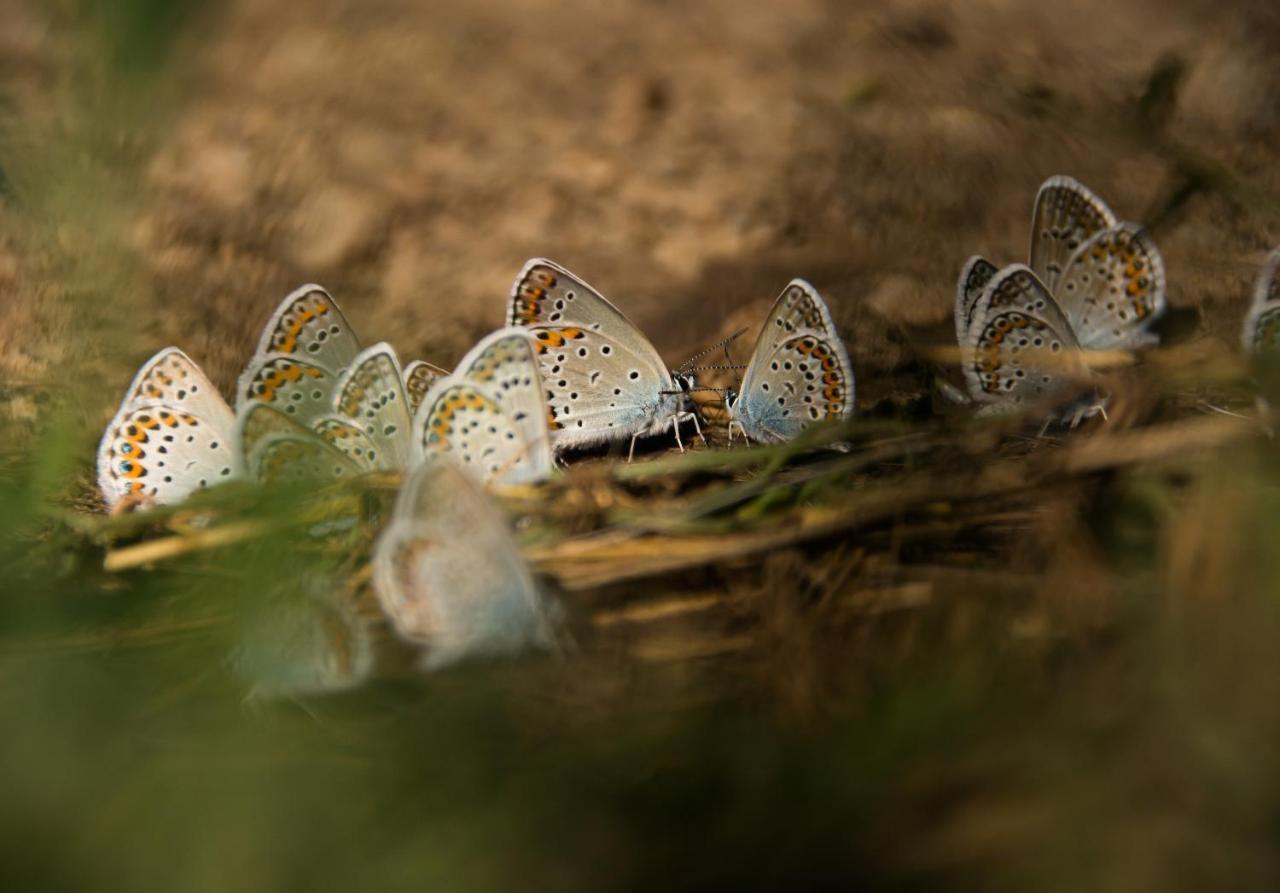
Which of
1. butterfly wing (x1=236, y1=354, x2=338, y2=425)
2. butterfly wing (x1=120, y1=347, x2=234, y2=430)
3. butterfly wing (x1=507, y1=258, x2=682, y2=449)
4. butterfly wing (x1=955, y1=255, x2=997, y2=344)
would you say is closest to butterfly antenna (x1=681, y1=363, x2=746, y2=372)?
butterfly wing (x1=507, y1=258, x2=682, y2=449)

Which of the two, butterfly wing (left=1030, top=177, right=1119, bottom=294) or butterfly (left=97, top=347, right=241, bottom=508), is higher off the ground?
butterfly wing (left=1030, top=177, right=1119, bottom=294)

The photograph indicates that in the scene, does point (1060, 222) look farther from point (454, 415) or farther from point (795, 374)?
point (454, 415)

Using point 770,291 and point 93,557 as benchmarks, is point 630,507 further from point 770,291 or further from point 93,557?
point 770,291

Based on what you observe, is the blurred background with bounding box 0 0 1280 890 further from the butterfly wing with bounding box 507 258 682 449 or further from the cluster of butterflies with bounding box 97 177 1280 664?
the butterfly wing with bounding box 507 258 682 449

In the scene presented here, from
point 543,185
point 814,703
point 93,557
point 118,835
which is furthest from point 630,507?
point 543,185

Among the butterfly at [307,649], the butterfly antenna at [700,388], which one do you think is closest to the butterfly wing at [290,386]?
the butterfly antenna at [700,388]

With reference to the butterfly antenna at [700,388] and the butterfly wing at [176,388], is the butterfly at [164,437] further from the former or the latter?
the butterfly antenna at [700,388]
